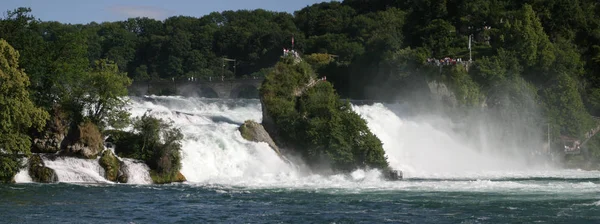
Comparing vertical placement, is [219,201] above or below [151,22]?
below

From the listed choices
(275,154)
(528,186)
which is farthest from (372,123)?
(528,186)

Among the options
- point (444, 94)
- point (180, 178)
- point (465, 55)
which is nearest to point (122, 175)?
point (180, 178)

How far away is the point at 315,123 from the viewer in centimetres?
6150

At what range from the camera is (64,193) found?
154ft

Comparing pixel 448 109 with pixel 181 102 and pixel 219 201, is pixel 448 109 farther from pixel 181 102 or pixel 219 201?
pixel 219 201

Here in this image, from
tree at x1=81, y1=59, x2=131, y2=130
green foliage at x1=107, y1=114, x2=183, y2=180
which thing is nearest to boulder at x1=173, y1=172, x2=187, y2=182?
green foliage at x1=107, y1=114, x2=183, y2=180

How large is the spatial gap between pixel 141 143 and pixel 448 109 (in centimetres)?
3127

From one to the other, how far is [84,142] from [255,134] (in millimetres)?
11347

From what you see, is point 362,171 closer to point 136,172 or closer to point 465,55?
point 136,172

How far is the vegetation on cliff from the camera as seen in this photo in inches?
2378

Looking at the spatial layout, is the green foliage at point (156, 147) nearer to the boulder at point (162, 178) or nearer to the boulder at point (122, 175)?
the boulder at point (162, 178)

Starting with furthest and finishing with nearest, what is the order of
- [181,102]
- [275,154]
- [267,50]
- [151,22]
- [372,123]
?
[151,22], [267,50], [181,102], [372,123], [275,154]

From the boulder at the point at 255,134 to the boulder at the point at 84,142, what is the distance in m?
9.75

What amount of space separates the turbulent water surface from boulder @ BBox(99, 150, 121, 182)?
48 cm
